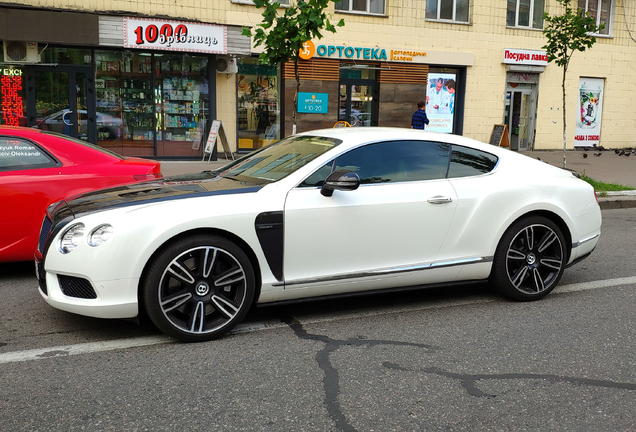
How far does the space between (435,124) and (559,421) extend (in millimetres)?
18950

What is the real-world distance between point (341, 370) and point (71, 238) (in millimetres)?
1969

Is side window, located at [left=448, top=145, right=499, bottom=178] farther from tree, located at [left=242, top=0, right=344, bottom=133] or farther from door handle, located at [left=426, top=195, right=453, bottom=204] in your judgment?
tree, located at [left=242, top=0, right=344, bottom=133]

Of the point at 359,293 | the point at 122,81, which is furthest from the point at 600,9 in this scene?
the point at 359,293

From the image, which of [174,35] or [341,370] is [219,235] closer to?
[341,370]

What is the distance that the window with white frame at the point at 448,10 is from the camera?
68.0 feet

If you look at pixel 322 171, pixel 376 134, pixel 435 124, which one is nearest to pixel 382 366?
pixel 322 171

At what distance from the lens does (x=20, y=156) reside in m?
6.01

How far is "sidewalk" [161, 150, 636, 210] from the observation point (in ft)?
40.9

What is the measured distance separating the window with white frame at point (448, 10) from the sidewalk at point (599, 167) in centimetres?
551

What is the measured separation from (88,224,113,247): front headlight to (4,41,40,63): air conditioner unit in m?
13.2

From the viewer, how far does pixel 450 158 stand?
5.13m

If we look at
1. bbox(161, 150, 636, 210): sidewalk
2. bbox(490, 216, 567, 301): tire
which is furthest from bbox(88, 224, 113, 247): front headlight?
bbox(161, 150, 636, 210): sidewalk

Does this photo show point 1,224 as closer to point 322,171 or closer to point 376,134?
point 322,171

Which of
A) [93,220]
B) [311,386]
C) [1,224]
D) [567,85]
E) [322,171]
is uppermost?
[567,85]
